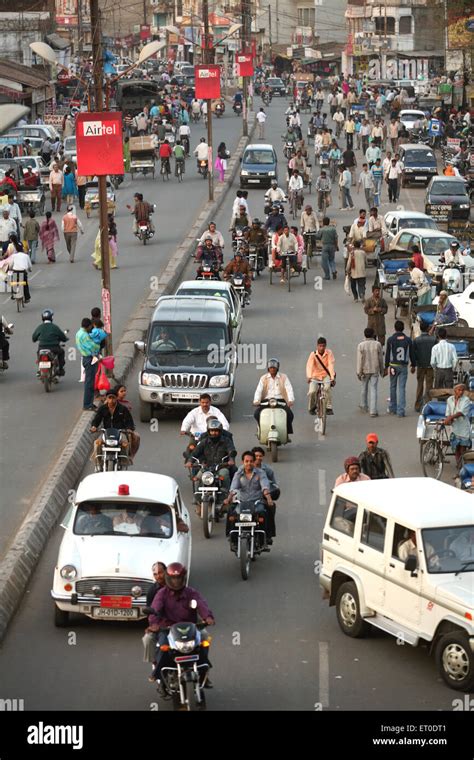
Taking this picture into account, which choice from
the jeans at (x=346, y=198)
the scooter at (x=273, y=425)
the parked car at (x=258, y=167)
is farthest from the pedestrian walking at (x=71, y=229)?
the scooter at (x=273, y=425)

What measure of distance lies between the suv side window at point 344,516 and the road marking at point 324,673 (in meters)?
1.11

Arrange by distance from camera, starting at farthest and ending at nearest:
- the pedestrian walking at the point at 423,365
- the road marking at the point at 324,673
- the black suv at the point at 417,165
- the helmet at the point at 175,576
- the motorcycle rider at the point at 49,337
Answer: the black suv at the point at 417,165 → the motorcycle rider at the point at 49,337 → the pedestrian walking at the point at 423,365 → the road marking at the point at 324,673 → the helmet at the point at 175,576

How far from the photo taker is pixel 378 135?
6184cm

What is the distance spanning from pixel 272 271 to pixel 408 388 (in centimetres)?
1139

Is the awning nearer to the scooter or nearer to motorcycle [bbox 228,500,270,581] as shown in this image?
the scooter

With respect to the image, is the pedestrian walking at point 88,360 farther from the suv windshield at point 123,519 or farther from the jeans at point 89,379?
the suv windshield at point 123,519

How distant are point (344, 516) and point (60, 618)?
2.95m

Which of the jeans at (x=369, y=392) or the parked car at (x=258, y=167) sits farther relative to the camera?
the parked car at (x=258, y=167)

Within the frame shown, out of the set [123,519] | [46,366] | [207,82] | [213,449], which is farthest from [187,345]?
[207,82]

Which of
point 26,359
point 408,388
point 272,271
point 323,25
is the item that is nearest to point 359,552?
point 408,388

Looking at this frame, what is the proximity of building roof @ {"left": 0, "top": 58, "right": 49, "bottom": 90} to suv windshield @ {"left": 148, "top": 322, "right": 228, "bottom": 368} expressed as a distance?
138 ft

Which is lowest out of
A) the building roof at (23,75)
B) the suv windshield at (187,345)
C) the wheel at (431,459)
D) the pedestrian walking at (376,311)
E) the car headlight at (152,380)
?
the wheel at (431,459)

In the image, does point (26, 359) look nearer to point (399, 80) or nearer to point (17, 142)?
point (17, 142)

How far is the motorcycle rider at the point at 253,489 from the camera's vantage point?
17688mm
